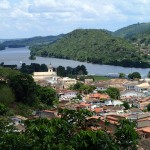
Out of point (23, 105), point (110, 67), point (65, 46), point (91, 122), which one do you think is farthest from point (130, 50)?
point (91, 122)

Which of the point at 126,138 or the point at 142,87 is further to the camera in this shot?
the point at 142,87

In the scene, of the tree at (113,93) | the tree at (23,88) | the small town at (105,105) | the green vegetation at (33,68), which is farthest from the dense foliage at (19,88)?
the green vegetation at (33,68)

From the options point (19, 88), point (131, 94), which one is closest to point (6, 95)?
point (19, 88)

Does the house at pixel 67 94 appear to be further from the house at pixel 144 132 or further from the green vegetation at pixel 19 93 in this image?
the house at pixel 144 132

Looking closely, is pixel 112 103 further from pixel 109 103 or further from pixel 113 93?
pixel 113 93

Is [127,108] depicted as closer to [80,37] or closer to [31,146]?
[31,146]
